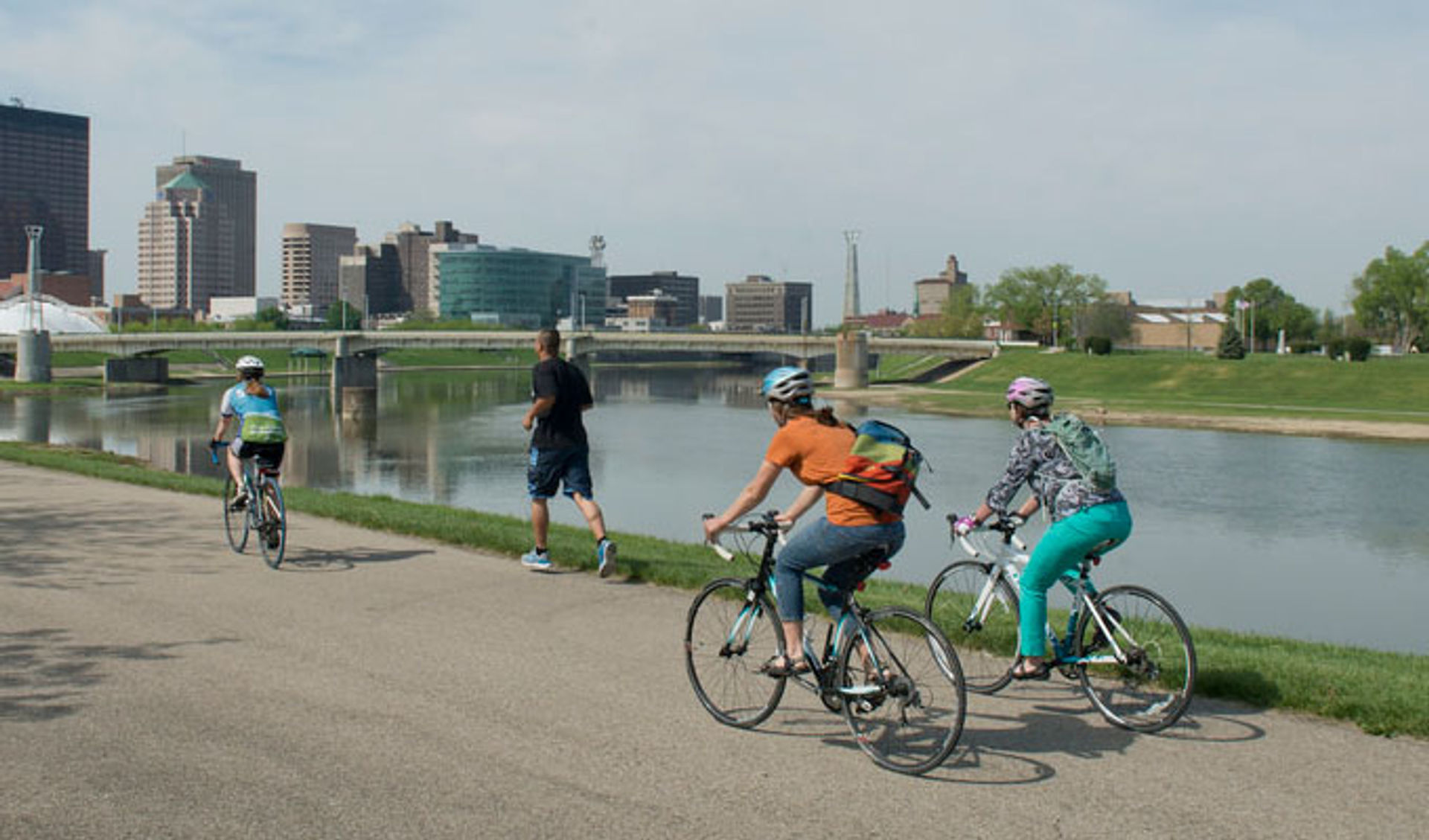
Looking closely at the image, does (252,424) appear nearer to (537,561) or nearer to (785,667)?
(537,561)

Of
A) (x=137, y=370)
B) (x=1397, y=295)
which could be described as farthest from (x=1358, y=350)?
(x=137, y=370)

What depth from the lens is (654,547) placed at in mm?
14477

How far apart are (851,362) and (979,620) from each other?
90.7m

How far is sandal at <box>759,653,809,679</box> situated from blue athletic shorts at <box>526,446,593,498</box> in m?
5.03

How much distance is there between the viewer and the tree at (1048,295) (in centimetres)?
13075

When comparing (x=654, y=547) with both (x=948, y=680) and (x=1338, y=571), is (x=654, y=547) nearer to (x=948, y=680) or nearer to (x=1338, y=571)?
(x=948, y=680)

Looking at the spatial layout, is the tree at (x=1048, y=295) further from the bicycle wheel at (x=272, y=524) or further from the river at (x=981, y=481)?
the bicycle wheel at (x=272, y=524)

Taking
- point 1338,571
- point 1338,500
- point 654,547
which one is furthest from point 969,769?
point 1338,500

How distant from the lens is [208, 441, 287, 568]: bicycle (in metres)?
11.6

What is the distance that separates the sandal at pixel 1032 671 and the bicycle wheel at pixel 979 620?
176 mm

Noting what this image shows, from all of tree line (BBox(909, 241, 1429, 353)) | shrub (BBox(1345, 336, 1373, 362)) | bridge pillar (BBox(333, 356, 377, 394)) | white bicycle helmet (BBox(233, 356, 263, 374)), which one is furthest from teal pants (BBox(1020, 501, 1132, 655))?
tree line (BBox(909, 241, 1429, 353))

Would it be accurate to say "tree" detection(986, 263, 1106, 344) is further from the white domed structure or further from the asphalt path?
the asphalt path

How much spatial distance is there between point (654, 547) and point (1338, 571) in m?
12.7

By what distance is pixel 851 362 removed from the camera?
9781 cm
